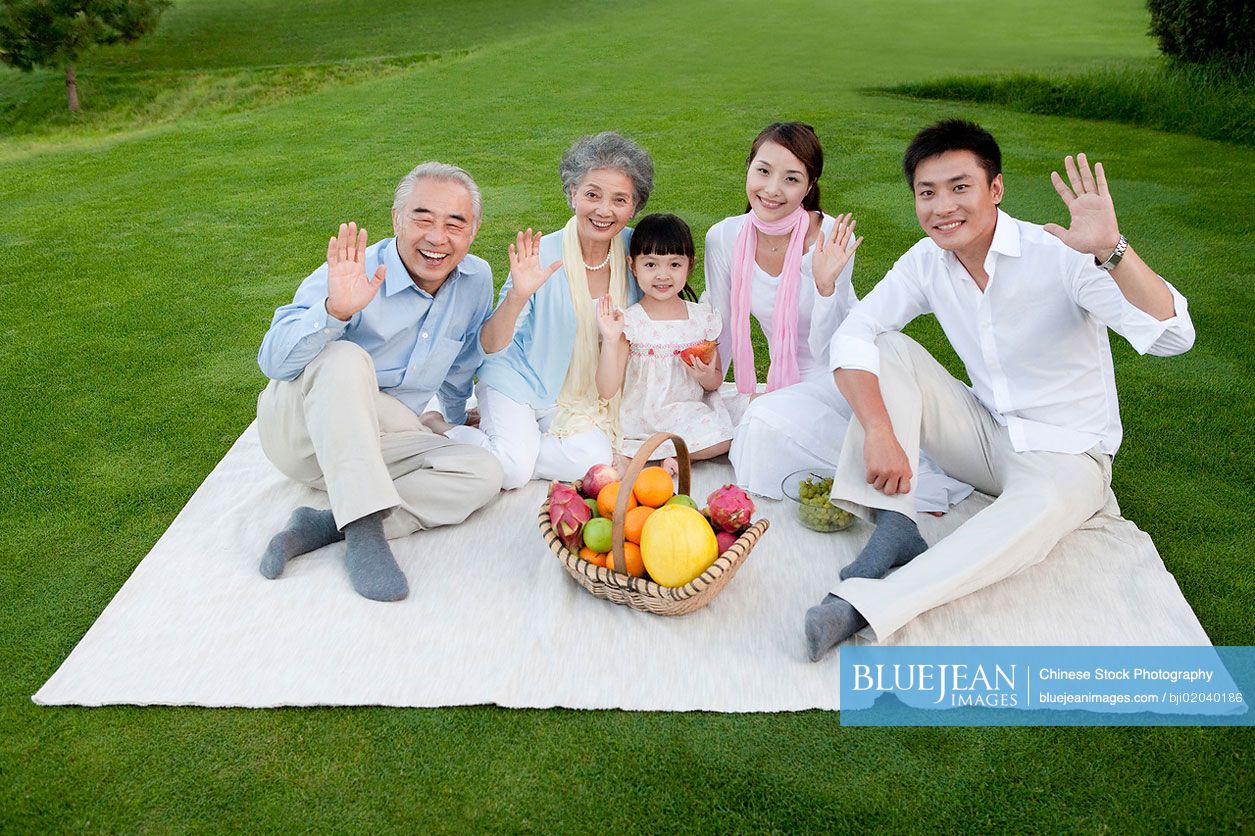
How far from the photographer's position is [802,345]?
4.12 m

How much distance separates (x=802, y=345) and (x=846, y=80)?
8.69m

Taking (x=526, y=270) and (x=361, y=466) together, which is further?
(x=526, y=270)

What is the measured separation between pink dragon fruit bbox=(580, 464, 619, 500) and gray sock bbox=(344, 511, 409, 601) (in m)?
0.63

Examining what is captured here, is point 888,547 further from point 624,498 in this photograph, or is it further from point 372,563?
point 372,563

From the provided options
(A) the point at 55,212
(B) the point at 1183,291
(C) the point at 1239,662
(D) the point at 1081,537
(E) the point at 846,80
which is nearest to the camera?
(C) the point at 1239,662

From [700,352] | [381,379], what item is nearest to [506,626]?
[381,379]

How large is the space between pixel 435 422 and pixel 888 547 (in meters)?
1.81

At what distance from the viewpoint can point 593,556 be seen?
3.10 meters

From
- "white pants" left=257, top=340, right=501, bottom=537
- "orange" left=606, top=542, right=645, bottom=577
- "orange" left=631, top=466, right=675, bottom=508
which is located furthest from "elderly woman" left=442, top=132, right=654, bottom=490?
"orange" left=606, top=542, right=645, bottom=577

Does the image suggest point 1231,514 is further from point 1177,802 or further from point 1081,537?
point 1177,802

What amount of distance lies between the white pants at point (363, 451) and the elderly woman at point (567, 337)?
275 mm

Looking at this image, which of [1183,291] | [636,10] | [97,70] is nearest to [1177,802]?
[1183,291]

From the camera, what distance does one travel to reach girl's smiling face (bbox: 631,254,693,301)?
3881 mm

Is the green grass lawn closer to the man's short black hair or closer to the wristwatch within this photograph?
the wristwatch
